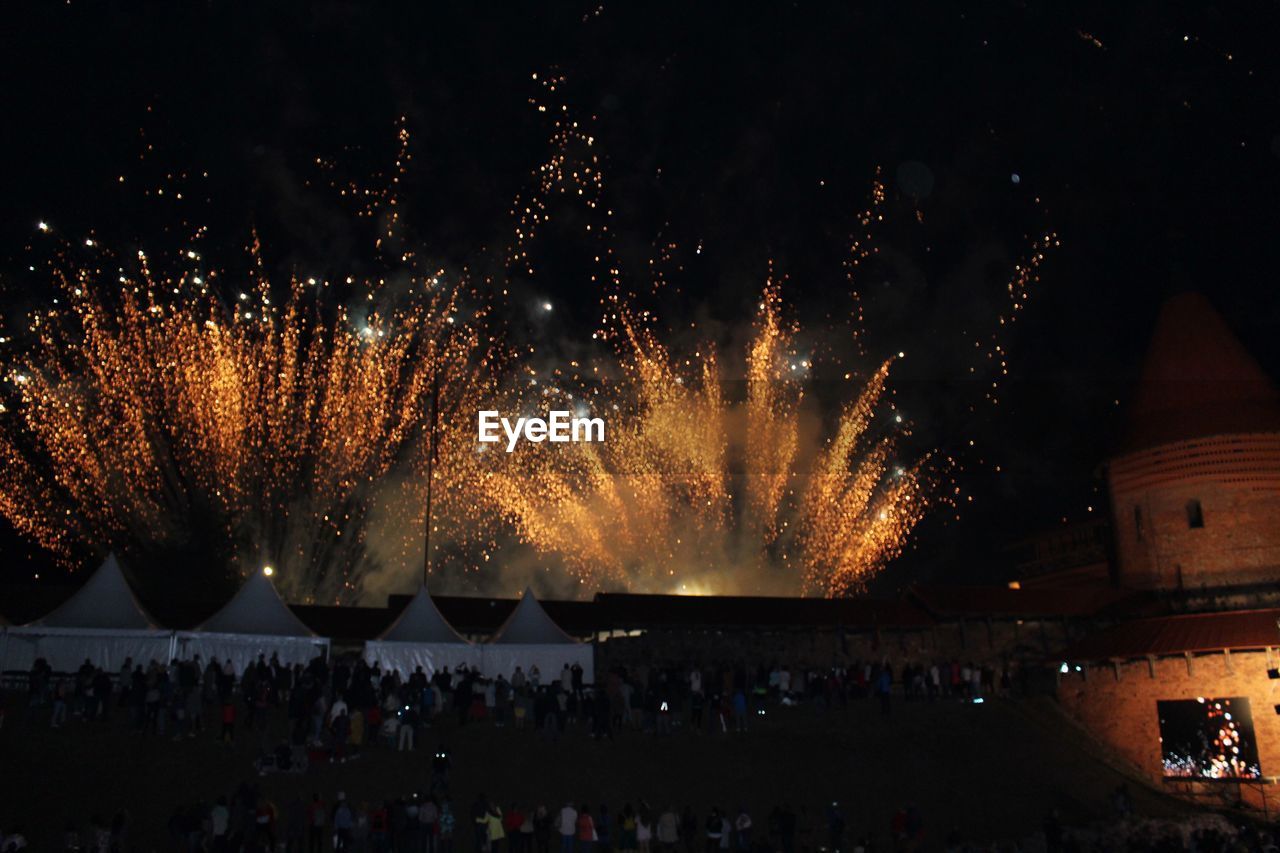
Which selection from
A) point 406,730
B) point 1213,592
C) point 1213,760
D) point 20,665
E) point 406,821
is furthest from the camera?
point 1213,592

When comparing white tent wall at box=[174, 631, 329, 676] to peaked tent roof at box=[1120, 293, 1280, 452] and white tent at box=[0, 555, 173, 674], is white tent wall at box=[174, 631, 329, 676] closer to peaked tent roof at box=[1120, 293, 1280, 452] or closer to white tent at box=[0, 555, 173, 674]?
white tent at box=[0, 555, 173, 674]

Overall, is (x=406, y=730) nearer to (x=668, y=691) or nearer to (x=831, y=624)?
(x=668, y=691)

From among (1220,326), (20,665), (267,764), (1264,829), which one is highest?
(1220,326)

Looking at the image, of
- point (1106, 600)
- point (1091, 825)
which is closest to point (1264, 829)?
point (1091, 825)

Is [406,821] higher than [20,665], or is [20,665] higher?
[20,665]

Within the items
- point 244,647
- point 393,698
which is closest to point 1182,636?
point 393,698

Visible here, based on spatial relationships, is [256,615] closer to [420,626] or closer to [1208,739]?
[420,626]
